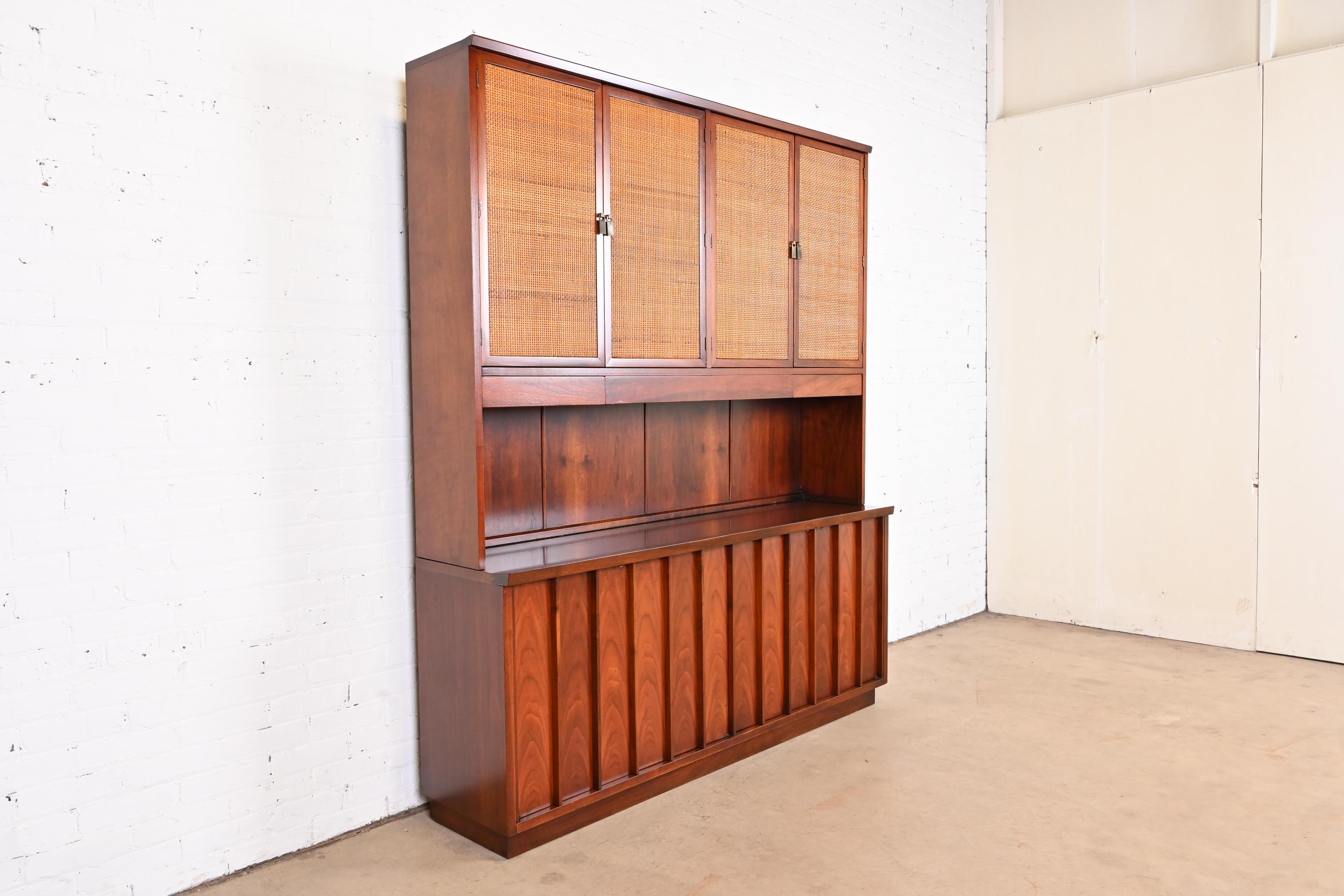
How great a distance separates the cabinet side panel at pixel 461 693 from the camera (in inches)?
120

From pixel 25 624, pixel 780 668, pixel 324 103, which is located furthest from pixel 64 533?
pixel 780 668

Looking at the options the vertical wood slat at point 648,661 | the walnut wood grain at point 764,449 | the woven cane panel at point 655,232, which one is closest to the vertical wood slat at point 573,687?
the vertical wood slat at point 648,661

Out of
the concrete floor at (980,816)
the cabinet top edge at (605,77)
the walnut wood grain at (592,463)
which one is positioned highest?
the cabinet top edge at (605,77)

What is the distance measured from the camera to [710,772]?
12.2ft

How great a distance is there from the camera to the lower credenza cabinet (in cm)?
307

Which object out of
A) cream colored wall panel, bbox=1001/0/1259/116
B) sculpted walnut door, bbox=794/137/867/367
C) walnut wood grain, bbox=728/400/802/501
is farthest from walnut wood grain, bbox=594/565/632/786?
cream colored wall panel, bbox=1001/0/1259/116

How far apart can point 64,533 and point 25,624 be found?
246mm

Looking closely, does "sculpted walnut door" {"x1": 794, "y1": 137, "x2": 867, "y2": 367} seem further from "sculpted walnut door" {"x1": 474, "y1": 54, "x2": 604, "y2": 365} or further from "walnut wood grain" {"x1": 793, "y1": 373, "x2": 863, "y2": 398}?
"sculpted walnut door" {"x1": 474, "y1": 54, "x2": 604, "y2": 365}

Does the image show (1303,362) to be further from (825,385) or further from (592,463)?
(592,463)

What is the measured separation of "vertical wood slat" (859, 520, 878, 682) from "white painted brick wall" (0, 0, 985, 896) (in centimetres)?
200

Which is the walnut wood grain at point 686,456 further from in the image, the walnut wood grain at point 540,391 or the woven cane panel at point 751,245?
the walnut wood grain at point 540,391

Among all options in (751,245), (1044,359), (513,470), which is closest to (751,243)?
(751,245)

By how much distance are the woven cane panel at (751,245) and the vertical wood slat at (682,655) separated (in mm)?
856

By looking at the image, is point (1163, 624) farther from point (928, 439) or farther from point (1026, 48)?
point (1026, 48)
